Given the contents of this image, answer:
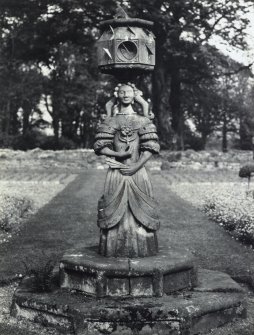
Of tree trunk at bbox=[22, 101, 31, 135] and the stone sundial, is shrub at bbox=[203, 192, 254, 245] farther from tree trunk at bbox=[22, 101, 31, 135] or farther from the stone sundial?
tree trunk at bbox=[22, 101, 31, 135]

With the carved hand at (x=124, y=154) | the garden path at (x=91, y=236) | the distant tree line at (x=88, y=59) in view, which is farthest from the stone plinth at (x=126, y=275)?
the distant tree line at (x=88, y=59)

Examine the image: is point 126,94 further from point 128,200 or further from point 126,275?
point 126,275

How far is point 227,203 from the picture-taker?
13375mm

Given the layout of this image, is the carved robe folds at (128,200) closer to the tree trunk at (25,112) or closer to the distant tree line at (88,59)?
the distant tree line at (88,59)

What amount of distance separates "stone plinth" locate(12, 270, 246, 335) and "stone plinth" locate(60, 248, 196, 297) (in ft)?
0.40

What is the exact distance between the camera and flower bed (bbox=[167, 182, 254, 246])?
10.6 metres

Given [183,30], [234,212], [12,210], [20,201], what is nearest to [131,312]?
[234,212]

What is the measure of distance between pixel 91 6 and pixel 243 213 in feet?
64.8

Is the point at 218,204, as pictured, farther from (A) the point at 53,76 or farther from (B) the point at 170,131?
(A) the point at 53,76

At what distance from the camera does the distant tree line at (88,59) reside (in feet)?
93.0

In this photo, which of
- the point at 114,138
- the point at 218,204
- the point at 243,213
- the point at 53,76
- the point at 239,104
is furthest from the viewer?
the point at 239,104

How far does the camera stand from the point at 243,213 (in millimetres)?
11555

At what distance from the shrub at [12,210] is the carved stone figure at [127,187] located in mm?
5207

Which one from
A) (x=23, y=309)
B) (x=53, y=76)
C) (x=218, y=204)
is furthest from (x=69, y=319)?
(x=53, y=76)
